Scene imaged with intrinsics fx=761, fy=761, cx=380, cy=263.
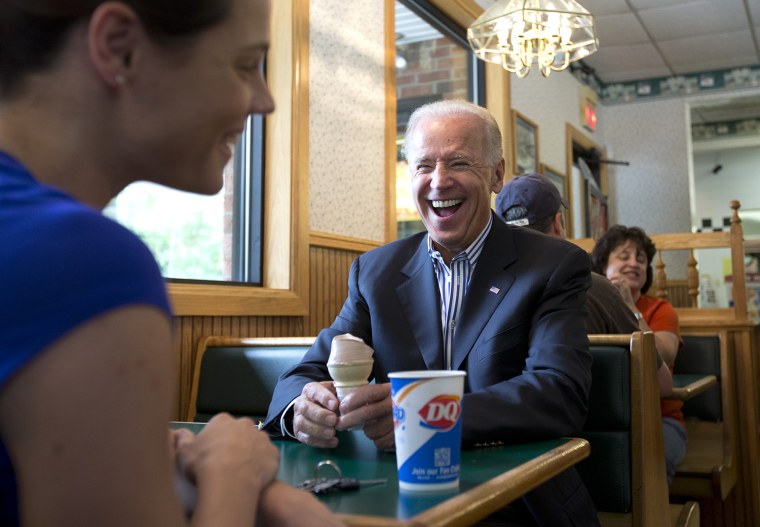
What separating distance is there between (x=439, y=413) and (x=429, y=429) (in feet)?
0.08

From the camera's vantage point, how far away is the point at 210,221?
326 centimetres

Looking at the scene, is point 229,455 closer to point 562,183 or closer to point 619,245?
point 619,245

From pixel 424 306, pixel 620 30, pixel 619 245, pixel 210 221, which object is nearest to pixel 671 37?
pixel 620 30

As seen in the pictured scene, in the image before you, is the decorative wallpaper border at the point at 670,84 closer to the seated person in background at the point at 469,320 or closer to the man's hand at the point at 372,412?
the seated person in background at the point at 469,320

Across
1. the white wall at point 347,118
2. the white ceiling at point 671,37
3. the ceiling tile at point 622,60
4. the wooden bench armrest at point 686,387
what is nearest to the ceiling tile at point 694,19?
the white ceiling at point 671,37

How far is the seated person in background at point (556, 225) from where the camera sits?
2516 millimetres

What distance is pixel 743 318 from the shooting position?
427 centimetres

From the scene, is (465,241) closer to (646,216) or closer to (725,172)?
(646,216)

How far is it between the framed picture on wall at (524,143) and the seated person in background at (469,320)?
12.6 ft

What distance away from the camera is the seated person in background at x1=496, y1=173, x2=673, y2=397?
8.25ft

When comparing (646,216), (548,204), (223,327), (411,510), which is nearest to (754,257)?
(646,216)

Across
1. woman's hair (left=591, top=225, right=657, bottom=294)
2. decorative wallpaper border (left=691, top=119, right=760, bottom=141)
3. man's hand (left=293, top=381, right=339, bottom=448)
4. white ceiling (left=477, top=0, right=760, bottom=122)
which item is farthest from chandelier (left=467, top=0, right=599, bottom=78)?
decorative wallpaper border (left=691, top=119, right=760, bottom=141)

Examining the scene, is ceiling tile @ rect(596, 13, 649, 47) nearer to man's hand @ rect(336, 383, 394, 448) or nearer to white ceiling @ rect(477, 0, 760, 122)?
white ceiling @ rect(477, 0, 760, 122)

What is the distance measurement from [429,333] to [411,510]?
1.03m
